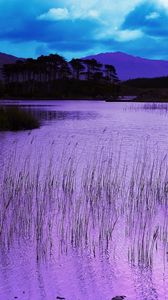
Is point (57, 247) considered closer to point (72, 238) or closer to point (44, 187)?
point (72, 238)

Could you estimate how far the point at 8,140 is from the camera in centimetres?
1744

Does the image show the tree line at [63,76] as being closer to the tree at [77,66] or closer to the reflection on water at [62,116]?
the tree at [77,66]

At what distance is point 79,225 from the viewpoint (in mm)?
6656

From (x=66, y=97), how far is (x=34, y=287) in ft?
240

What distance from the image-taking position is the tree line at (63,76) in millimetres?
81750

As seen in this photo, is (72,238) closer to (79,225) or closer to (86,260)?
(79,225)

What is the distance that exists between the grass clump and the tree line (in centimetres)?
5508

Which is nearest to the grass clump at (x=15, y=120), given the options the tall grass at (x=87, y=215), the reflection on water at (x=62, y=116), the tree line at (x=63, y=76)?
the reflection on water at (x=62, y=116)

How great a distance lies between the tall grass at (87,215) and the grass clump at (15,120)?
36.1ft

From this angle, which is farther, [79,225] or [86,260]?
[79,225]

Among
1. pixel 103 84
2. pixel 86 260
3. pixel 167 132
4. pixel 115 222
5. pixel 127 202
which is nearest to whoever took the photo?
pixel 86 260

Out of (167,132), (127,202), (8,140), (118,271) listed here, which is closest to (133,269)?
(118,271)

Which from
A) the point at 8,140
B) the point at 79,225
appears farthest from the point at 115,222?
the point at 8,140

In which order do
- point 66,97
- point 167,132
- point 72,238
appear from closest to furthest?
point 72,238 → point 167,132 → point 66,97
